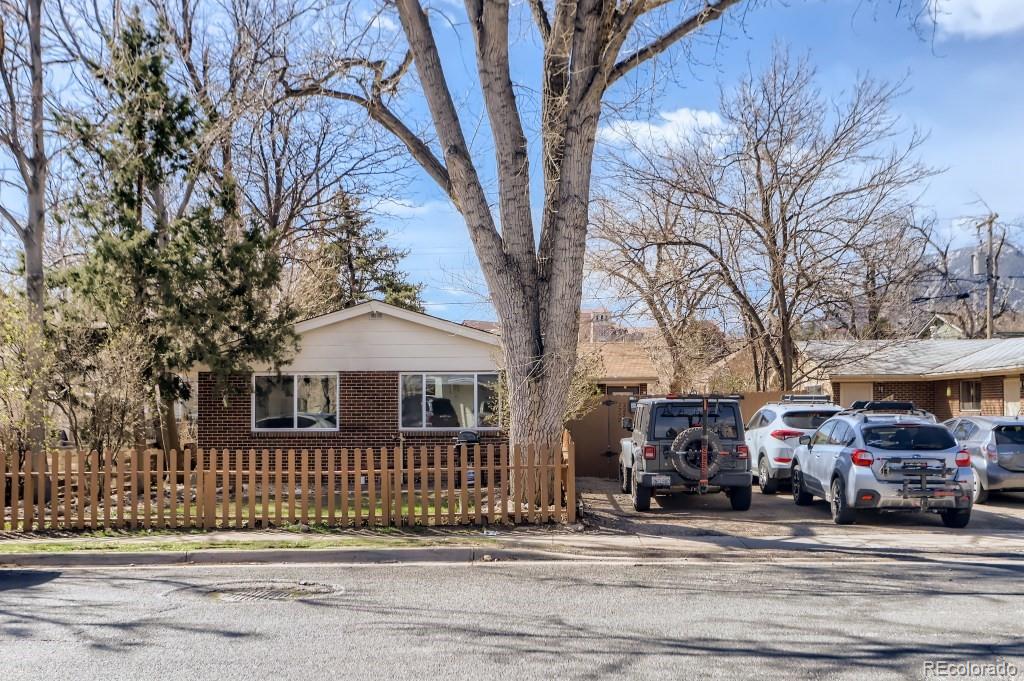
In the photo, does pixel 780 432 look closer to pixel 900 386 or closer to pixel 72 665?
pixel 72 665

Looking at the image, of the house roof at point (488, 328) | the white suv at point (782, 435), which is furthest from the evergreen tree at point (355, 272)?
the white suv at point (782, 435)

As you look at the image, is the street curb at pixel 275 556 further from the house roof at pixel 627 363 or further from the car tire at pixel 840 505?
the house roof at pixel 627 363

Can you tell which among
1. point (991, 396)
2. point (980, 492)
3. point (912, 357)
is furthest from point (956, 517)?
point (912, 357)

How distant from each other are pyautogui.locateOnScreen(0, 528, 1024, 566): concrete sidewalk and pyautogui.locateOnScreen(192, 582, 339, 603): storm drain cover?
1.40m

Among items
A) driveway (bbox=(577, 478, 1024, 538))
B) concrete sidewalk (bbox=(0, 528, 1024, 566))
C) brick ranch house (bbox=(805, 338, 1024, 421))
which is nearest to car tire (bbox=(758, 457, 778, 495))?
driveway (bbox=(577, 478, 1024, 538))

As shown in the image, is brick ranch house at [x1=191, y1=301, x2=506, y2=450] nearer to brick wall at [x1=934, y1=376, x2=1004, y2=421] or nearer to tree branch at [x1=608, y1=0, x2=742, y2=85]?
tree branch at [x1=608, y1=0, x2=742, y2=85]

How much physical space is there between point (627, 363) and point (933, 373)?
12.9 m

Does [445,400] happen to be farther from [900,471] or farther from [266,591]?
[266,591]

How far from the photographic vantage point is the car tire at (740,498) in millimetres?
12985

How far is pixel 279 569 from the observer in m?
9.15

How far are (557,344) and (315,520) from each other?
411cm

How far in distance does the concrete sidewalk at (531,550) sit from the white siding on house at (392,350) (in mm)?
7656

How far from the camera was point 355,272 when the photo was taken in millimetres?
38406

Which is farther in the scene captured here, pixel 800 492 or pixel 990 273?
pixel 990 273
